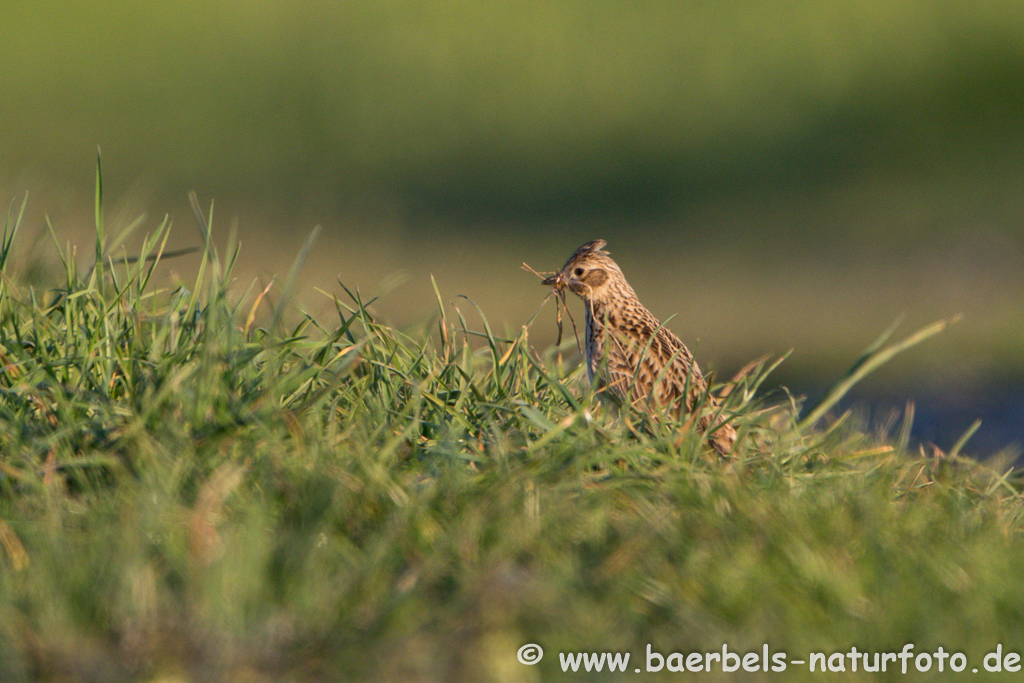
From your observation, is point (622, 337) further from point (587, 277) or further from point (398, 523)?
point (398, 523)

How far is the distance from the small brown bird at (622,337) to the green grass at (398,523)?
67 cm

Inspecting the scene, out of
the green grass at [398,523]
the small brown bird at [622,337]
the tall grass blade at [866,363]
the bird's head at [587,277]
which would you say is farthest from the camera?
the bird's head at [587,277]

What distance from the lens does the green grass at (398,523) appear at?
8.25 feet

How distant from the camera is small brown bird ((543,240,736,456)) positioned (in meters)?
4.74

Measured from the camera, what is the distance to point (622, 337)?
199 inches
